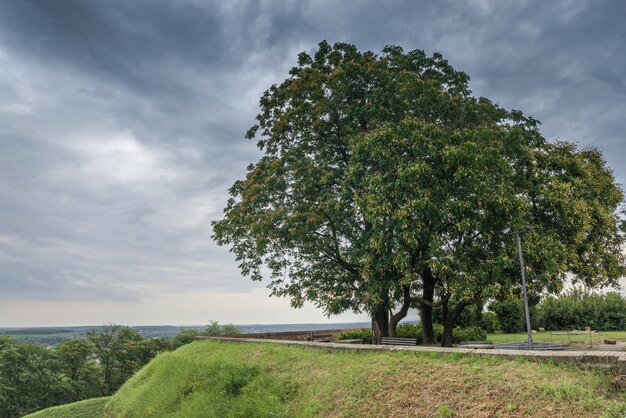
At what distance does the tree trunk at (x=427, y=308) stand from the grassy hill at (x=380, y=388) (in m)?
8.17

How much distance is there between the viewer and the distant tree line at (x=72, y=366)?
5019 cm

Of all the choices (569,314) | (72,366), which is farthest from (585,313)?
(72,366)

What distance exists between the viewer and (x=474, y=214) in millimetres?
17016

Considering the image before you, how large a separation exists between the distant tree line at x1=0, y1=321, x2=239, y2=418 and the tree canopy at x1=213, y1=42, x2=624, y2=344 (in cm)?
3496

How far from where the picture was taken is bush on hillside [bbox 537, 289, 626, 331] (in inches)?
1389

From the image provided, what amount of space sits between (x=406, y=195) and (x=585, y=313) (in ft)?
91.6

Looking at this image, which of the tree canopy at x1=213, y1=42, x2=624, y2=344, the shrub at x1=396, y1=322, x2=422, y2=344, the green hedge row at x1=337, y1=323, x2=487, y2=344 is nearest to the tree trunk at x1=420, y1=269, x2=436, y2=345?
the tree canopy at x1=213, y1=42, x2=624, y2=344

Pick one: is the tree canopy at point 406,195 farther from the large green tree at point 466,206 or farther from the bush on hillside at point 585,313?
the bush on hillside at point 585,313

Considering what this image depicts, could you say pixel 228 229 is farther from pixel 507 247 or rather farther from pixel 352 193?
pixel 507 247

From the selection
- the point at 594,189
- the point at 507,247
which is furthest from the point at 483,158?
the point at 594,189

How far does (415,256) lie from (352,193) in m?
3.74

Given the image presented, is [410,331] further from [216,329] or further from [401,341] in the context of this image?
[216,329]

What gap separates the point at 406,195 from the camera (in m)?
17.1

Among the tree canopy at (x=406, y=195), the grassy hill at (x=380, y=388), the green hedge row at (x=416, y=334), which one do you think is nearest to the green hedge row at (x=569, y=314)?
the green hedge row at (x=416, y=334)
